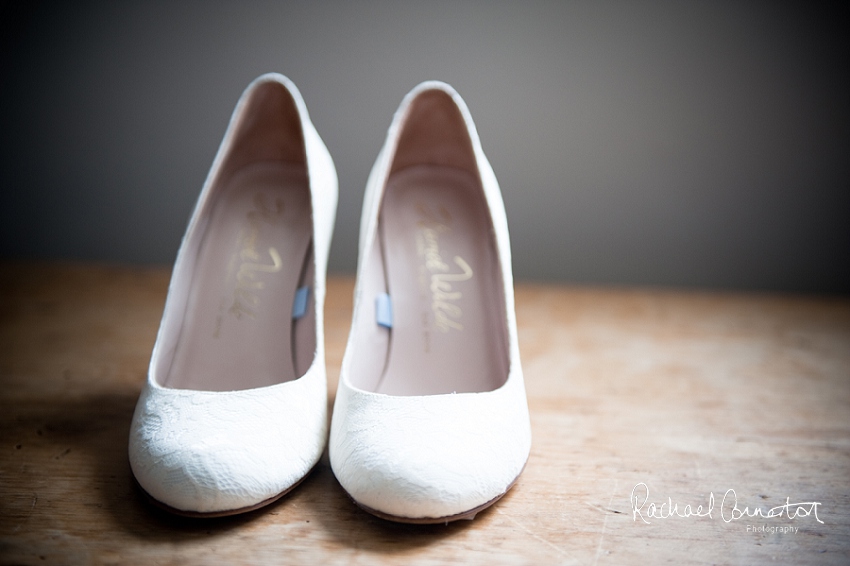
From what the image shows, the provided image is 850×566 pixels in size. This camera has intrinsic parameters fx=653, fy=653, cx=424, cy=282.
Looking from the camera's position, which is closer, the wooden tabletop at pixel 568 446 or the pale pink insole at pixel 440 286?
the wooden tabletop at pixel 568 446

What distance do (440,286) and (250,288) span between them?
27cm

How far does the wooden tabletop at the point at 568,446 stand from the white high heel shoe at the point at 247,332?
61 millimetres

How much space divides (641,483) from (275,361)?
478 millimetres

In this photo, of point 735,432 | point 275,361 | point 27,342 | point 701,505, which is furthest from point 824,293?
point 27,342

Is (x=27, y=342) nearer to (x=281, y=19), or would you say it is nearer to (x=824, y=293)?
(x=281, y=19)

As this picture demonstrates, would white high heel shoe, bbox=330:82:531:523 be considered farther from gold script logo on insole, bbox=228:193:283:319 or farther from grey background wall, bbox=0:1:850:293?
grey background wall, bbox=0:1:850:293

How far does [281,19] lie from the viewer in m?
1.30

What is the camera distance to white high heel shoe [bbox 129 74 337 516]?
64 centimetres

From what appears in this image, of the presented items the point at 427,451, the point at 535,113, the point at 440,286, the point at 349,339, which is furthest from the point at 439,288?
the point at 535,113

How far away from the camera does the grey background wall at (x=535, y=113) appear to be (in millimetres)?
1281

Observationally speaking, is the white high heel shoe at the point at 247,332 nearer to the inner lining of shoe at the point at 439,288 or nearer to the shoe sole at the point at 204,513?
the shoe sole at the point at 204,513

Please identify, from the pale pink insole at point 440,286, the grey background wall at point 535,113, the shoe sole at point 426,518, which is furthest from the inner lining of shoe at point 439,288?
the grey background wall at point 535,113

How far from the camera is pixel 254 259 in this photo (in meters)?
0.94

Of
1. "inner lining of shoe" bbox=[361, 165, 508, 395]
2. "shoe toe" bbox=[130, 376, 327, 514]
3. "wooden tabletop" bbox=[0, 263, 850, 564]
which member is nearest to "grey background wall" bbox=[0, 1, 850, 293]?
"wooden tabletop" bbox=[0, 263, 850, 564]
